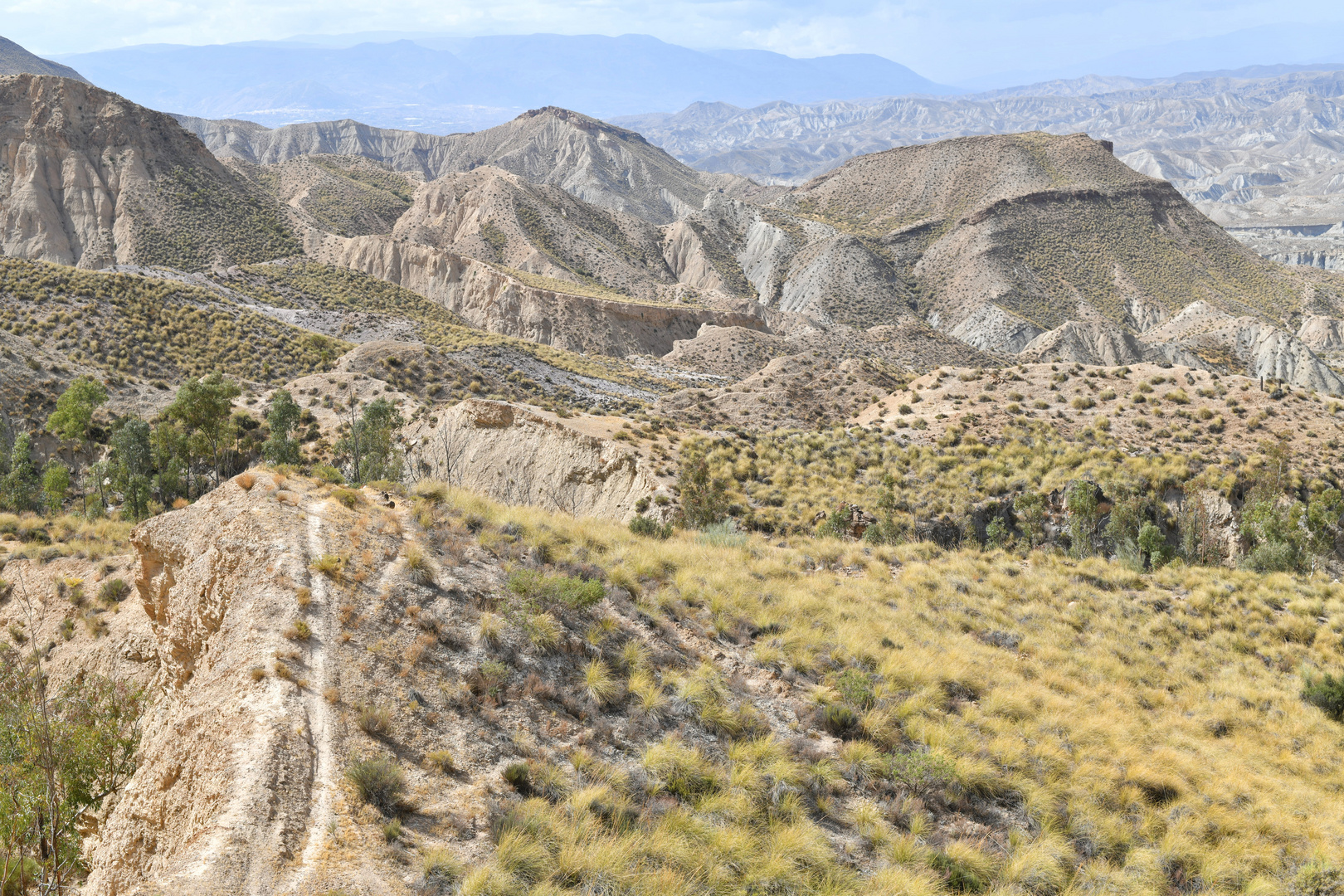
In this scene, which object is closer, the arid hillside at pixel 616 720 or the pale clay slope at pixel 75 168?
the arid hillside at pixel 616 720

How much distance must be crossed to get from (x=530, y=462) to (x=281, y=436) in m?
11.3

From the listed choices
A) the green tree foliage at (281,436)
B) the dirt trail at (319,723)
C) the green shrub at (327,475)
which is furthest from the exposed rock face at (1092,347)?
the dirt trail at (319,723)

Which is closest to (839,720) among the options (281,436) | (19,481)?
(281,436)

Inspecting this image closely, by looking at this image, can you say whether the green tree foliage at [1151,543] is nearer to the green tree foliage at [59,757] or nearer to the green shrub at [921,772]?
the green shrub at [921,772]

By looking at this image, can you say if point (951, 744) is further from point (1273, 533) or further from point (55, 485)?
point (55, 485)

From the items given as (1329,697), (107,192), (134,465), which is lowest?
(134,465)

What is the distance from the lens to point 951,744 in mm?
10531

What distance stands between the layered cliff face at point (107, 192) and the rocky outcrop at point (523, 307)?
10.1 m

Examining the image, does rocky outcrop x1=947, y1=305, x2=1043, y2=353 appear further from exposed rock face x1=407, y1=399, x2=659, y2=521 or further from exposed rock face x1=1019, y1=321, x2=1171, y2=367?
exposed rock face x1=407, y1=399, x2=659, y2=521

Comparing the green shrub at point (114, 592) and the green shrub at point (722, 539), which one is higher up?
the green shrub at point (722, 539)

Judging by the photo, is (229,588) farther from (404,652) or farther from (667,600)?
(667,600)

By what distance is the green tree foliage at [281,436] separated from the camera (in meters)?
30.2

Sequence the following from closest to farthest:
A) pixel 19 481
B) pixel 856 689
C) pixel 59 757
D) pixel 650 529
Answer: pixel 59 757 → pixel 856 689 → pixel 650 529 → pixel 19 481

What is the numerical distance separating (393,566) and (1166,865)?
437 inches
